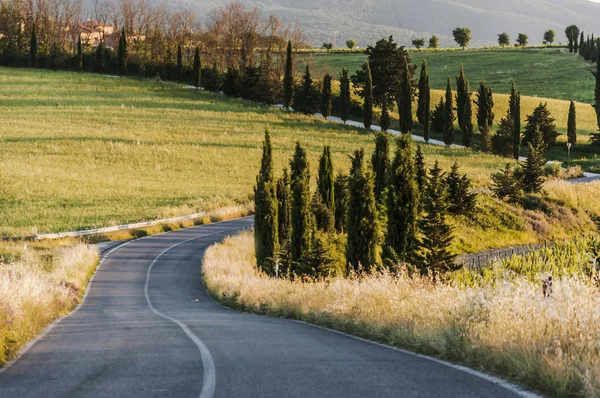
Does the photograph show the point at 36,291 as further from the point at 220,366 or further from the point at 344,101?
the point at 344,101

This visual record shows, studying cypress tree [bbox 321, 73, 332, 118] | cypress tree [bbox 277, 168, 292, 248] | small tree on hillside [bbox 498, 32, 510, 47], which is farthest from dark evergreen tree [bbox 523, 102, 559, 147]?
small tree on hillside [bbox 498, 32, 510, 47]

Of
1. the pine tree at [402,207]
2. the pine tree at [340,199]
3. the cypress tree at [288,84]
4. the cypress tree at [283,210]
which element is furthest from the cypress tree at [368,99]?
the pine tree at [402,207]

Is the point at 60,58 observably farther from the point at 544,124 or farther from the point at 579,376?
the point at 579,376

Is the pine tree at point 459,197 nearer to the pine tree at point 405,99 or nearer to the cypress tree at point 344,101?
the pine tree at point 405,99

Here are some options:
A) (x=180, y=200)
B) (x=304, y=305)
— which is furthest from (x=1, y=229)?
(x=304, y=305)

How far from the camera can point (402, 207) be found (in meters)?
30.6

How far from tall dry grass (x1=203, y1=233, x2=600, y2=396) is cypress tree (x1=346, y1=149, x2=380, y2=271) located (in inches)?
536

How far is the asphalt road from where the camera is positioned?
7246 millimetres

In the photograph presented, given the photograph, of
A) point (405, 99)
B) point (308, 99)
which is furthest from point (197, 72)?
point (405, 99)

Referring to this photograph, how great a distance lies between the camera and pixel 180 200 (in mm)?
55625

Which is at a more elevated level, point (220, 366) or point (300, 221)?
point (220, 366)

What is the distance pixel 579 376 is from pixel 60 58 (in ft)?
413

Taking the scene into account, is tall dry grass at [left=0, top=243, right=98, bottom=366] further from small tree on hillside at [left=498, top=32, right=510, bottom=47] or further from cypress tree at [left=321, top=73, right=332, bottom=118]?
small tree on hillside at [left=498, top=32, right=510, bottom=47]

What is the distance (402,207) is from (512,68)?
4603 inches
